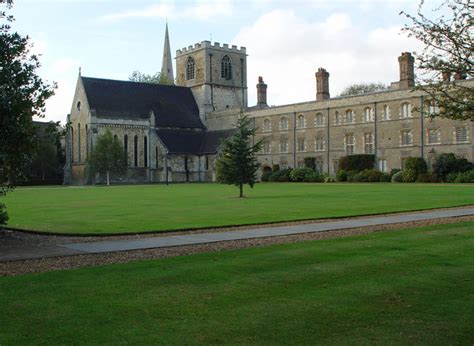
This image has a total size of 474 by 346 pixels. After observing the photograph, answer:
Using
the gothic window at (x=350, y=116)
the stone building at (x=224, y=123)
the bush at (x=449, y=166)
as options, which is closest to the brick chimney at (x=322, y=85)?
the stone building at (x=224, y=123)

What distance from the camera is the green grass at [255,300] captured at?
5.34 m

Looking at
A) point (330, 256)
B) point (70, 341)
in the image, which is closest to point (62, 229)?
point (330, 256)

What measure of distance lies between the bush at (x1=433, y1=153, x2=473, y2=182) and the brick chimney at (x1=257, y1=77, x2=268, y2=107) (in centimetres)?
3074

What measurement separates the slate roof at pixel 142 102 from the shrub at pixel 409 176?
3473 centimetres

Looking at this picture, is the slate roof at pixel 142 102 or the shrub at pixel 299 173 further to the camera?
the slate roof at pixel 142 102

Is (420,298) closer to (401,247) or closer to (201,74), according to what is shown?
(401,247)

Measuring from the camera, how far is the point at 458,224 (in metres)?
13.9

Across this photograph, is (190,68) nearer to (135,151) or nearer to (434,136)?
(135,151)

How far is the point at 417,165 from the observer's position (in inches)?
1938

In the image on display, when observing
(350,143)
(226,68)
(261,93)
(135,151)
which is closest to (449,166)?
(350,143)

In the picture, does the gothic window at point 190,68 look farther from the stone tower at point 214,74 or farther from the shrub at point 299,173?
the shrub at point 299,173

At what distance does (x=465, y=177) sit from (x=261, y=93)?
114 feet

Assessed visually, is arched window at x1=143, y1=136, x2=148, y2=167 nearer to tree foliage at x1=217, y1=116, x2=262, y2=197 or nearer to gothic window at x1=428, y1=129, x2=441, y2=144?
gothic window at x1=428, y1=129, x2=441, y2=144

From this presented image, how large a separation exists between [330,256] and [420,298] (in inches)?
112
